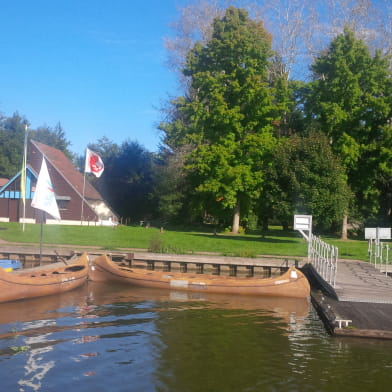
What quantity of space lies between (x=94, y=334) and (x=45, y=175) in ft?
33.0

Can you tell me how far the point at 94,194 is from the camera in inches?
1997

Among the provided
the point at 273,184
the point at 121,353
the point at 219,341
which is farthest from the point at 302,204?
the point at 121,353

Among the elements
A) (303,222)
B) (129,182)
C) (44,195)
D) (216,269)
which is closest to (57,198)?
(129,182)

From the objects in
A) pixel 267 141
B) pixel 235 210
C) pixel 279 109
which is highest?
pixel 279 109

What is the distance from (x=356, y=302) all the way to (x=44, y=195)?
1374cm

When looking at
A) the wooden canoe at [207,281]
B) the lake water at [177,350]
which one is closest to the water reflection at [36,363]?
the lake water at [177,350]

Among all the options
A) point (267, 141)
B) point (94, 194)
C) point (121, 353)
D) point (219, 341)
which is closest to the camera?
point (121, 353)

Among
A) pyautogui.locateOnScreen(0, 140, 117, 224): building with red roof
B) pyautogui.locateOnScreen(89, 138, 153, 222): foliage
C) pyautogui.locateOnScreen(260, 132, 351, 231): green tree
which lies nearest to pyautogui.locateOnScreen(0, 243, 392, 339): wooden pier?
pyautogui.locateOnScreen(260, 132, 351, 231): green tree

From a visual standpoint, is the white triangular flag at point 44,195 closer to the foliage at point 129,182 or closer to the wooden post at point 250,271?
the wooden post at point 250,271

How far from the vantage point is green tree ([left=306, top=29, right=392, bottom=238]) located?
40.5 meters

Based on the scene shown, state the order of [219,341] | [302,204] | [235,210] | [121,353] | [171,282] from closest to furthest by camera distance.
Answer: [121,353]
[219,341]
[171,282]
[302,204]
[235,210]

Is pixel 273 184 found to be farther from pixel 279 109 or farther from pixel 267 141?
pixel 279 109

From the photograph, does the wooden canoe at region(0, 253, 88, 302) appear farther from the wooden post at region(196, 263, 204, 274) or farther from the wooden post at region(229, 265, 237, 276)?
the wooden post at region(229, 265, 237, 276)

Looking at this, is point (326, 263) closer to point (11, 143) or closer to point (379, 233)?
point (379, 233)
